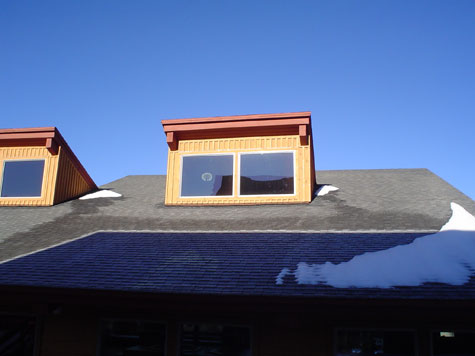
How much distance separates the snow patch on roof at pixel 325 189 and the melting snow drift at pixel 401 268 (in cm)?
442

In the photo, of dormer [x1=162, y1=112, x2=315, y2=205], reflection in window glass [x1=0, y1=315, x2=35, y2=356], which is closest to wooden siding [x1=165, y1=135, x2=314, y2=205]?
dormer [x1=162, y1=112, x2=315, y2=205]

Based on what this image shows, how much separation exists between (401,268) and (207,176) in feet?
20.2

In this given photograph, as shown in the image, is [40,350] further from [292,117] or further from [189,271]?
[292,117]

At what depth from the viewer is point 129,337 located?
7.70m

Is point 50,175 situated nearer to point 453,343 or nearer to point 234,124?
point 234,124

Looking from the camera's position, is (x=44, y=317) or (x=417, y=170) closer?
(x=44, y=317)

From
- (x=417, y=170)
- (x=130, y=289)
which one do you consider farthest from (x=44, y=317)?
(x=417, y=170)

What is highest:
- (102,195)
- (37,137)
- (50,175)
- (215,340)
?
(37,137)

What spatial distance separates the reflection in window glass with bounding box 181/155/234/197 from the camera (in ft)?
36.8

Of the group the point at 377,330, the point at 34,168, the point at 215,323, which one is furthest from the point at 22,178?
the point at 377,330

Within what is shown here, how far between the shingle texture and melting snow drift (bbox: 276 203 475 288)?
15cm

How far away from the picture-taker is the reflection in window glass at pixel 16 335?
26.4ft

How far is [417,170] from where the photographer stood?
13789 millimetres

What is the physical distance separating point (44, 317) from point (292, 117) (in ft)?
24.3
